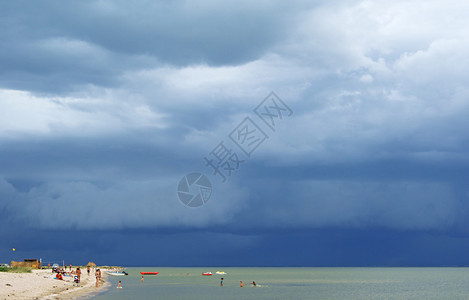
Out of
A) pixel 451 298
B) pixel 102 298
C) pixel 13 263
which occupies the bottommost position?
pixel 451 298

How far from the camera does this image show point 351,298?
9969cm

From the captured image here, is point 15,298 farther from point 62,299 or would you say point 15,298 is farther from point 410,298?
point 410,298

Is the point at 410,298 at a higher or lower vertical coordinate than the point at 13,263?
lower

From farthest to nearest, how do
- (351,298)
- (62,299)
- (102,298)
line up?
(351,298) → (102,298) → (62,299)

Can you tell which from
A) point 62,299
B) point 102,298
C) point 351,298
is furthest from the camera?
point 351,298

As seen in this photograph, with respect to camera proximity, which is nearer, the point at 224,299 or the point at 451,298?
the point at 224,299

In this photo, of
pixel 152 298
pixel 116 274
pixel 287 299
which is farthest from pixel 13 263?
pixel 287 299

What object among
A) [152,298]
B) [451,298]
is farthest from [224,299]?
[451,298]

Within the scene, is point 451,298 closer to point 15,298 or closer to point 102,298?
point 102,298

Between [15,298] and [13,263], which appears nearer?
[15,298]

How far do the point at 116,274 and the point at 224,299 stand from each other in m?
120

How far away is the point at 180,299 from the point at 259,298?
15611 mm

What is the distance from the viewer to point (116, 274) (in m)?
199

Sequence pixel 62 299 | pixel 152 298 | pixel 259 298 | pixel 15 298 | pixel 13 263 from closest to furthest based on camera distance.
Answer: pixel 15 298
pixel 62 299
pixel 152 298
pixel 259 298
pixel 13 263
